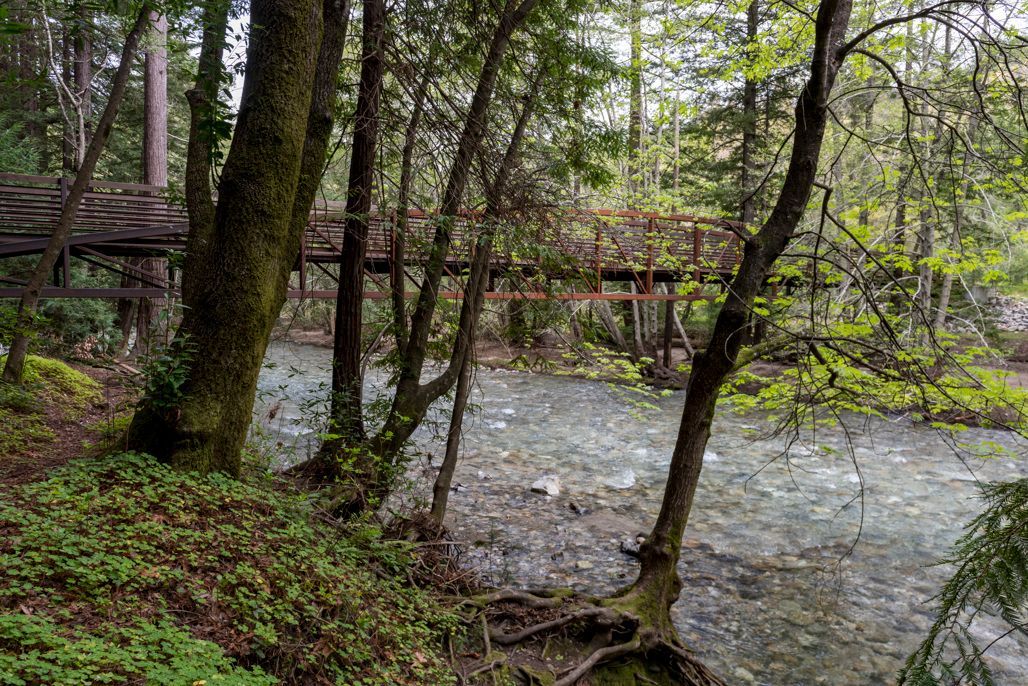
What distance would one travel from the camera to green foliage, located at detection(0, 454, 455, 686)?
200 centimetres

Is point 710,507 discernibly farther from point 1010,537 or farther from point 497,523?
point 1010,537

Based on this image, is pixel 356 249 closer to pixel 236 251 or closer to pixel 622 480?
pixel 236 251

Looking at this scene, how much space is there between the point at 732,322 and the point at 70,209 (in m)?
5.69

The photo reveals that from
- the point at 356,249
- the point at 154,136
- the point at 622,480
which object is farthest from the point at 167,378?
the point at 154,136

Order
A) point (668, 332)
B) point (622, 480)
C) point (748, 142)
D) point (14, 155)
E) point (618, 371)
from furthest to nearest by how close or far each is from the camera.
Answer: point (668, 332), point (748, 142), point (14, 155), point (622, 480), point (618, 371)

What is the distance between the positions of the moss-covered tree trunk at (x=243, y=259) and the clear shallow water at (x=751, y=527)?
5.08 feet

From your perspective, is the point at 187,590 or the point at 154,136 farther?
the point at 154,136

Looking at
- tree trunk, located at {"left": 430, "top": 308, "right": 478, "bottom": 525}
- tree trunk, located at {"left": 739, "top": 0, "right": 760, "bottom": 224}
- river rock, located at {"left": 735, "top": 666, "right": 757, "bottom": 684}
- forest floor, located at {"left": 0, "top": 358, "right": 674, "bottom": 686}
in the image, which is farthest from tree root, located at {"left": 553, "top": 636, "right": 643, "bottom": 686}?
tree trunk, located at {"left": 739, "top": 0, "right": 760, "bottom": 224}

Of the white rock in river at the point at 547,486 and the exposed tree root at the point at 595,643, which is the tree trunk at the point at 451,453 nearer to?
the exposed tree root at the point at 595,643

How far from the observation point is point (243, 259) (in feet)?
11.2

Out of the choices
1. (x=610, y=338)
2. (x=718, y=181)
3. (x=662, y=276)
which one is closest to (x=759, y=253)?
(x=662, y=276)

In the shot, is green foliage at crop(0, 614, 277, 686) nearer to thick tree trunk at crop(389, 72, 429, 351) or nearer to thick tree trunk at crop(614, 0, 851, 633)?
thick tree trunk at crop(614, 0, 851, 633)

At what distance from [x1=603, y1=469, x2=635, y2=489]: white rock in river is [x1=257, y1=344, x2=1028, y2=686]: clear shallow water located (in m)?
0.04

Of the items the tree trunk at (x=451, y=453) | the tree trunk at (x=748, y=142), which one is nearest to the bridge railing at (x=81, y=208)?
the tree trunk at (x=451, y=453)
